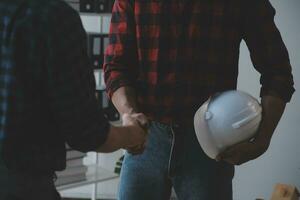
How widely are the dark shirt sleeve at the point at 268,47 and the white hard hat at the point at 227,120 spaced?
0.13 meters

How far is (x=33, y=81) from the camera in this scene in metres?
0.96

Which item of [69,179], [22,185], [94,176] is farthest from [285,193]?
[22,185]

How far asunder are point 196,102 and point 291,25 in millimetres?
1626

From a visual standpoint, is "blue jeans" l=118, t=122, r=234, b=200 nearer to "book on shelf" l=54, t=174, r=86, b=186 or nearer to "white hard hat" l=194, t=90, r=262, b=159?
"white hard hat" l=194, t=90, r=262, b=159

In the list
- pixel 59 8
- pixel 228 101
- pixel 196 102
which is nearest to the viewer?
pixel 59 8

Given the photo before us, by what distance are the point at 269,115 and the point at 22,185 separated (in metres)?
0.69

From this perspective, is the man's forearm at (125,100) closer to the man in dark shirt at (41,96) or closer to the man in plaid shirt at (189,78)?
the man in plaid shirt at (189,78)

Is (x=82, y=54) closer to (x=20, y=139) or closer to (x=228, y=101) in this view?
(x=20, y=139)

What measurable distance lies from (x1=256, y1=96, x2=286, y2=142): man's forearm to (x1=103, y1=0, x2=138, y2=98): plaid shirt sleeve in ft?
1.25

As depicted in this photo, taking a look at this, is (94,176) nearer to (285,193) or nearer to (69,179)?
(69,179)

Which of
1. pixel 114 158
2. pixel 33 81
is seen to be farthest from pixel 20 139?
pixel 114 158

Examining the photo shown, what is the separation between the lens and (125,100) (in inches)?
55.5

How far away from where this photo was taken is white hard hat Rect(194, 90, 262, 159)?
127 centimetres

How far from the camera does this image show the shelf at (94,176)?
2740 millimetres
